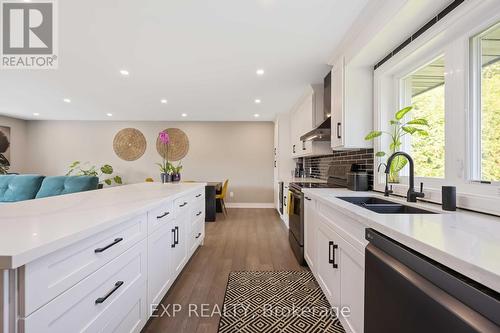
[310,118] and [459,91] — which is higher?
[310,118]

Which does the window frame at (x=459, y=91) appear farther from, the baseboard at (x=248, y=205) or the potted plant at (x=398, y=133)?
the baseboard at (x=248, y=205)

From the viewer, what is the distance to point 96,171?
639 cm

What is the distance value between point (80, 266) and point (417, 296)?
3.87 feet

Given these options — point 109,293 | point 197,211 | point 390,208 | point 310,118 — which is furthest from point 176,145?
point 390,208

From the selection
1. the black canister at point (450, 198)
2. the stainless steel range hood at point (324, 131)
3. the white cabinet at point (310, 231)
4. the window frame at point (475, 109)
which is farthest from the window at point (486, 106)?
the stainless steel range hood at point (324, 131)

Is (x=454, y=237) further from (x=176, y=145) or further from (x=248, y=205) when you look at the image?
(x=176, y=145)

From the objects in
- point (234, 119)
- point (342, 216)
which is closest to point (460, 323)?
point (342, 216)

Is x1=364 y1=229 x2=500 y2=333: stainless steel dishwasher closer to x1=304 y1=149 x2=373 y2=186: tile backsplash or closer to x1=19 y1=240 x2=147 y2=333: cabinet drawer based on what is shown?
x1=19 y1=240 x2=147 y2=333: cabinet drawer

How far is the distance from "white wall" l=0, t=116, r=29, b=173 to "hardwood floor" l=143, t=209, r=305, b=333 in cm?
593

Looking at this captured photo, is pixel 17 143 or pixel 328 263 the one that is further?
pixel 17 143

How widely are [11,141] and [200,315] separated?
746 centimetres

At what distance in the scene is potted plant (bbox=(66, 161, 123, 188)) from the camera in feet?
20.2

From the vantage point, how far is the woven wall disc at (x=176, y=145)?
6246 millimetres

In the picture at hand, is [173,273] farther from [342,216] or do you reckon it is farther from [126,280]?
[342,216]
